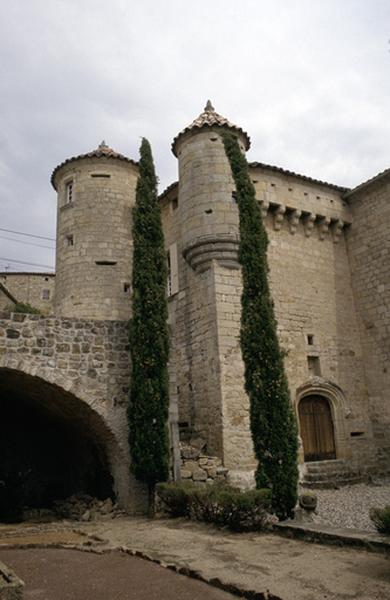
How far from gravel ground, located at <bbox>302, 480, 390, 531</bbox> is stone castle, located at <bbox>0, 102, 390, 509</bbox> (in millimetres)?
782

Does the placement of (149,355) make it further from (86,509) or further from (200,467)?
(86,509)

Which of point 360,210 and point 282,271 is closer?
point 282,271

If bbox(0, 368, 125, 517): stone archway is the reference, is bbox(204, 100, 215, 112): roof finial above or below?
above

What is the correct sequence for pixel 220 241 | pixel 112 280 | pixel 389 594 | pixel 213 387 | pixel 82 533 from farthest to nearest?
pixel 112 280, pixel 220 241, pixel 213 387, pixel 82 533, pixel 389 594

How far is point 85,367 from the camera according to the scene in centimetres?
888

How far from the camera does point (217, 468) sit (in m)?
10.4

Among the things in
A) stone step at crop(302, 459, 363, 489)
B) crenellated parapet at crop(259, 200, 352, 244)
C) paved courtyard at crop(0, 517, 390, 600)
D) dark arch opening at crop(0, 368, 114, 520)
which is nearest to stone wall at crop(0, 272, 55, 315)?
dark arch opening at crop(0, 368, 114, 520)

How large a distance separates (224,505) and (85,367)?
358 cm

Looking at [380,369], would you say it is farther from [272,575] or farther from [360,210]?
[272,575]

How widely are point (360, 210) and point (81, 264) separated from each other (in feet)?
30.7

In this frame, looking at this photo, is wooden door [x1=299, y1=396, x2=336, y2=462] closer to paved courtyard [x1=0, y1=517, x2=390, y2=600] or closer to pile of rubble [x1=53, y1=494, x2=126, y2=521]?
pile of rubble [x1=53, y1=494, x2=126, y2=521]

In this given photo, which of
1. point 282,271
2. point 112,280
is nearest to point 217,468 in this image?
point 282,271

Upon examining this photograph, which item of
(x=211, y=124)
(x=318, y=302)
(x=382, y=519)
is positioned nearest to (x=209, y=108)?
(x=211, y=124)

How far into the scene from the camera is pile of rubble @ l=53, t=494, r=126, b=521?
8719 millimetres
